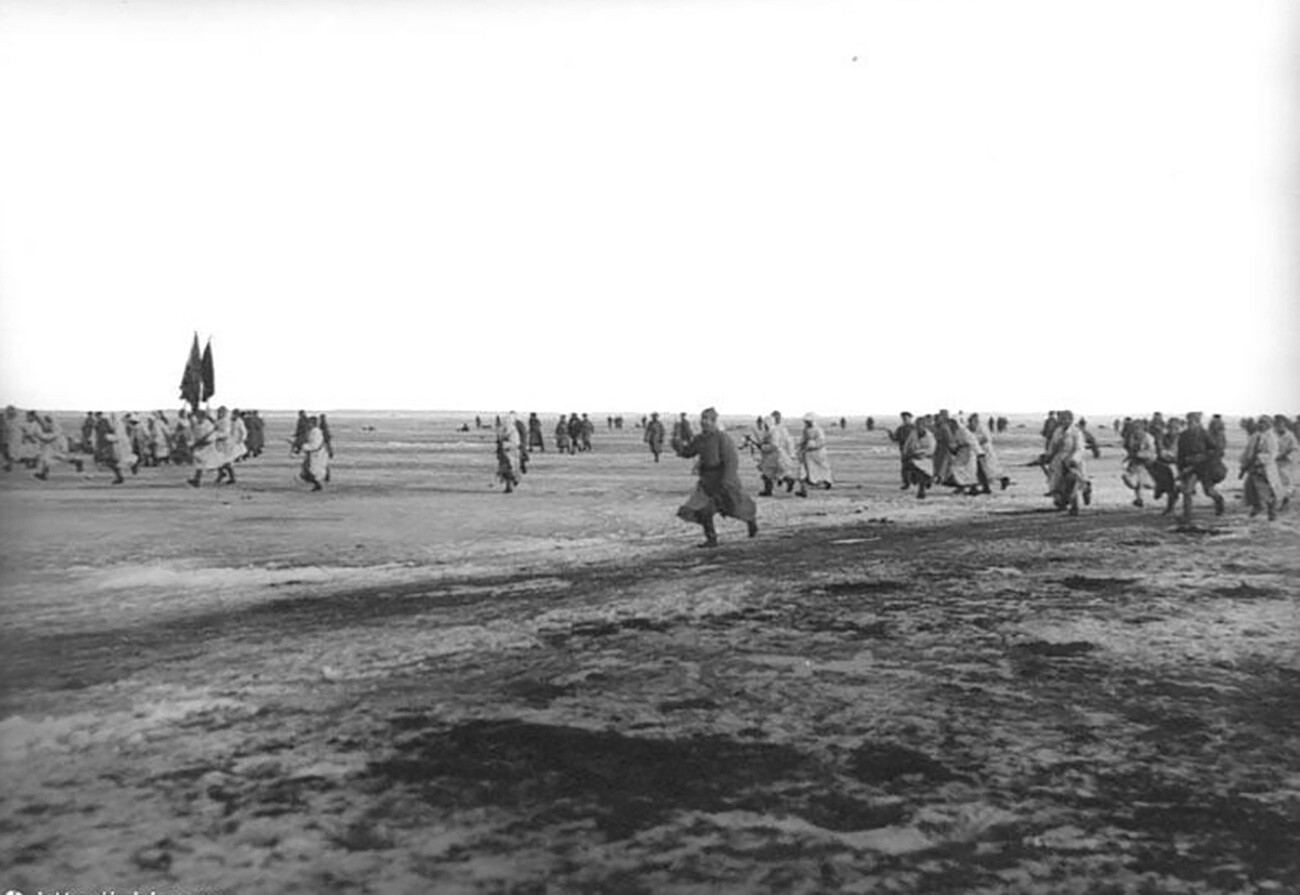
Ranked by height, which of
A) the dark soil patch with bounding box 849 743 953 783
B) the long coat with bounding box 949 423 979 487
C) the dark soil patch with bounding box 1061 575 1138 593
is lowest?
the dark soil patch with bounding box 849 743 953 783

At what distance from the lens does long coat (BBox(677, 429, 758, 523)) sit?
458 inches

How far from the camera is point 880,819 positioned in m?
A: 3.77

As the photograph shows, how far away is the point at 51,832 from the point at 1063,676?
5122 mm

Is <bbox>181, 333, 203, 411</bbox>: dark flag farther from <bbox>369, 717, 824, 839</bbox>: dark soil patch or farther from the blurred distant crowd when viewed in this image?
<bbox>369, 717, 824, 839</bbox>: dark soil patch

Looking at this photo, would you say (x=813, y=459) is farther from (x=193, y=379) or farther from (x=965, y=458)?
(x=193, y=379)

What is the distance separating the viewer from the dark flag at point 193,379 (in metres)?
26.9

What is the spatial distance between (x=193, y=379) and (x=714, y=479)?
810 inches

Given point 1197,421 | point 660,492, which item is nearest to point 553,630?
point 1197,421

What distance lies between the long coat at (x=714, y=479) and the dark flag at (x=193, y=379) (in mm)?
19847

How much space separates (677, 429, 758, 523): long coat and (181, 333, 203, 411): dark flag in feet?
65.1

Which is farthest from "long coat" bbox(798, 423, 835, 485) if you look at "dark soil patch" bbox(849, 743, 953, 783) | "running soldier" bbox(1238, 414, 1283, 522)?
"dark soil patch" bbox(849, 743, 953, 783)

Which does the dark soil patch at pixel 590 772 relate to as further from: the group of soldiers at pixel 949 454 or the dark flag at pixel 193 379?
the dark flag at pixel 193 379

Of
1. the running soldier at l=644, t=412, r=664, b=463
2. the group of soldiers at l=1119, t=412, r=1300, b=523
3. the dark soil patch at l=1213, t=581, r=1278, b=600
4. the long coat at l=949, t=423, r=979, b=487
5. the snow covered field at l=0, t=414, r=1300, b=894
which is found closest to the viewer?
the snow covered field at l=0, t=414, r=1300, b=894

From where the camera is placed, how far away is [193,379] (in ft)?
89.0
